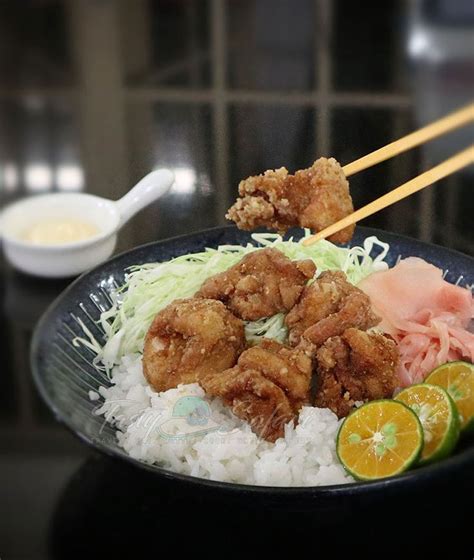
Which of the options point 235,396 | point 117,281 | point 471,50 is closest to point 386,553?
point 235,396

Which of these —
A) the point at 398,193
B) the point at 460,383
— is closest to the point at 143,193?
the point at 398,193

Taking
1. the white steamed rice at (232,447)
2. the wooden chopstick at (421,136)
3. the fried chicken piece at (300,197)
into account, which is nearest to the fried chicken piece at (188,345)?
the white steamed rice at (232,447)

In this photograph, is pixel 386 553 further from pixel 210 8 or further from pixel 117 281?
pixel 210 8

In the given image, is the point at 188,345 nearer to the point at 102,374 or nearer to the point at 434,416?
the point at 102,374

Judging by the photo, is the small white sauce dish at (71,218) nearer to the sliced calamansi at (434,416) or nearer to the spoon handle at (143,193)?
the spoon handle at (143,193)

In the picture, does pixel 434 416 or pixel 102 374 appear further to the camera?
pixel 102 374
